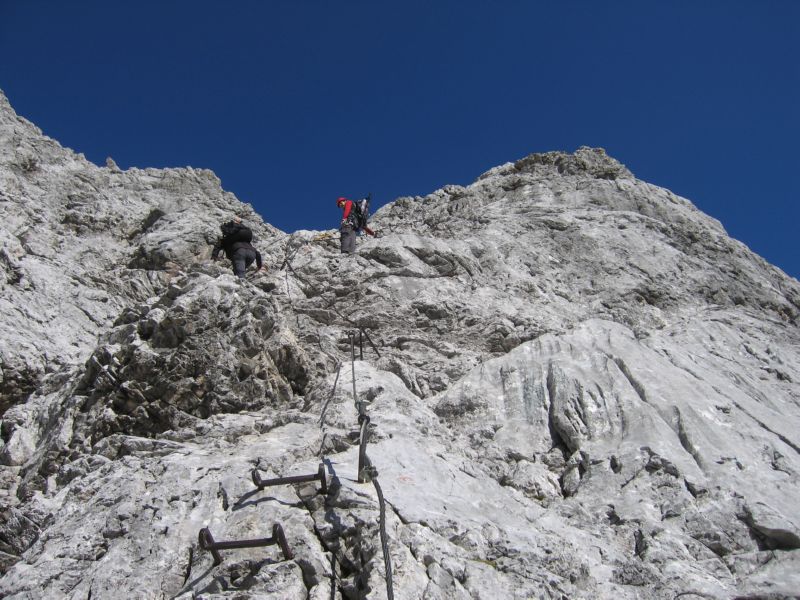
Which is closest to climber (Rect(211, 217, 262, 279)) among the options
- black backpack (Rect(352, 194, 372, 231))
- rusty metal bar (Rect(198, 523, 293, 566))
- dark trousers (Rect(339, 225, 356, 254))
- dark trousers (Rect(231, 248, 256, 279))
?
dark trousers (Rect(231, 248, 256, 279))

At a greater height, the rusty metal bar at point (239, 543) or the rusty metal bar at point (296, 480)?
the rusty metal bar at point (296, 480)

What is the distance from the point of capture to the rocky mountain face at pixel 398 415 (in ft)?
24.3

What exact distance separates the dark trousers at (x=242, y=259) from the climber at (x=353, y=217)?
304 cm

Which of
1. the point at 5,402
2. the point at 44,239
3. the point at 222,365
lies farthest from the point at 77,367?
the point at 44,239

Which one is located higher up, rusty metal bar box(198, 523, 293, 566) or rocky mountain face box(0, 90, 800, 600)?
rocky mountain face box(0, 90, 800, 600)

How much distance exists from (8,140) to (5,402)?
13709mm

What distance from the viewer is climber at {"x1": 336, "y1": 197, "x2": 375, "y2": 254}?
18.5 meters

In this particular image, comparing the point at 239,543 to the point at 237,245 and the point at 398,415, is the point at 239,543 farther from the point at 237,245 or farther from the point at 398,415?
the point at 237,245

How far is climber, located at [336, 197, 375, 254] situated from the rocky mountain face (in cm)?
59

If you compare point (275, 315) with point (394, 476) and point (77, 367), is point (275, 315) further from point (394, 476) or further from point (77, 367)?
point (394, 476)

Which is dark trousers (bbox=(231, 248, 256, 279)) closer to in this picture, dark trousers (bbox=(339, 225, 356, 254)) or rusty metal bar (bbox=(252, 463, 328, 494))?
dark trousers (bbox=(339, 225, 356, 254))

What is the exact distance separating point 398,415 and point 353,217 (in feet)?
33.0

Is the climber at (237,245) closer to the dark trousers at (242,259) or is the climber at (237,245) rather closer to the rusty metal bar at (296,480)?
the dark trousers at (242,259)

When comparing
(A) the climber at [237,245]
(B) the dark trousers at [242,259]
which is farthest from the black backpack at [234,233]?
(B) the dark trousers at [242,259]
